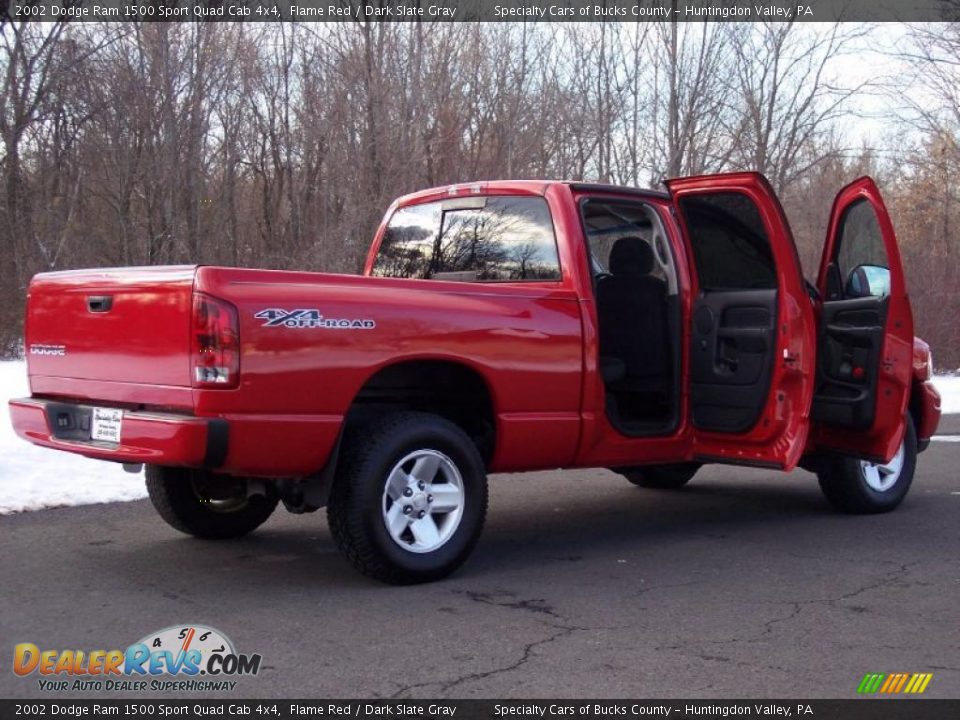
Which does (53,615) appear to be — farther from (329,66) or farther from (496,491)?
(329,66)

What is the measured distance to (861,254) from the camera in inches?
285

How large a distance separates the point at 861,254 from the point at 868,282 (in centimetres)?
18

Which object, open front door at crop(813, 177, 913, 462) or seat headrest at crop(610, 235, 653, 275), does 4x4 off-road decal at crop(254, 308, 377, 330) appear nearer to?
seat headrest at crop(610, 235, 653, 275)

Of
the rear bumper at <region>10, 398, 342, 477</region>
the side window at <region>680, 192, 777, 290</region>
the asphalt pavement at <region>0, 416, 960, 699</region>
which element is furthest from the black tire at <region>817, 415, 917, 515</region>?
the rear bumper at <region>10, 398, 342, 477</region>

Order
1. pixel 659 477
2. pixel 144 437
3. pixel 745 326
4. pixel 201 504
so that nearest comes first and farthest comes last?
pixel 144 437
pixel 201 504
pixel 745 326
pixel 659 477

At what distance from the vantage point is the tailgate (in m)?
5.13

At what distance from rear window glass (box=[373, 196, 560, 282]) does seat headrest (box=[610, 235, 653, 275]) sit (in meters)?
0.65

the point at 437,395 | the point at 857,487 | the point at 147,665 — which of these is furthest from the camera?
the point at 857,487

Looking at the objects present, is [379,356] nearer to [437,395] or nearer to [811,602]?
[437,395]

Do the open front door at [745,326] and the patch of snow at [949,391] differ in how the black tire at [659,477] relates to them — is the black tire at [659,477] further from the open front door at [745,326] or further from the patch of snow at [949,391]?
the patch of snow at [949,391]

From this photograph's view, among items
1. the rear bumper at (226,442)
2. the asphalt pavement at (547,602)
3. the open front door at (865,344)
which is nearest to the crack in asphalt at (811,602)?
the asphalt pavement at (547,602)

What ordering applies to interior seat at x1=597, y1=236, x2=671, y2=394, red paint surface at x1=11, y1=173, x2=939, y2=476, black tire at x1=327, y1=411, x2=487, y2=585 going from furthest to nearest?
interior seat at x1=597, y1=236, x2=671, y2=394, black tire at x1=327, y1=411, x2=487, y2=585, red paint surface at x1=11, y1=173, x2=939, y2=476

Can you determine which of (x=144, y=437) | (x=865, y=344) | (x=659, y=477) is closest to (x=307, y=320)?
(x=144, y=437)

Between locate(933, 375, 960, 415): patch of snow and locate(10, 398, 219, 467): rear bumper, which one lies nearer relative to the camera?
locate(10, 398, 219, 467): rear bumper
